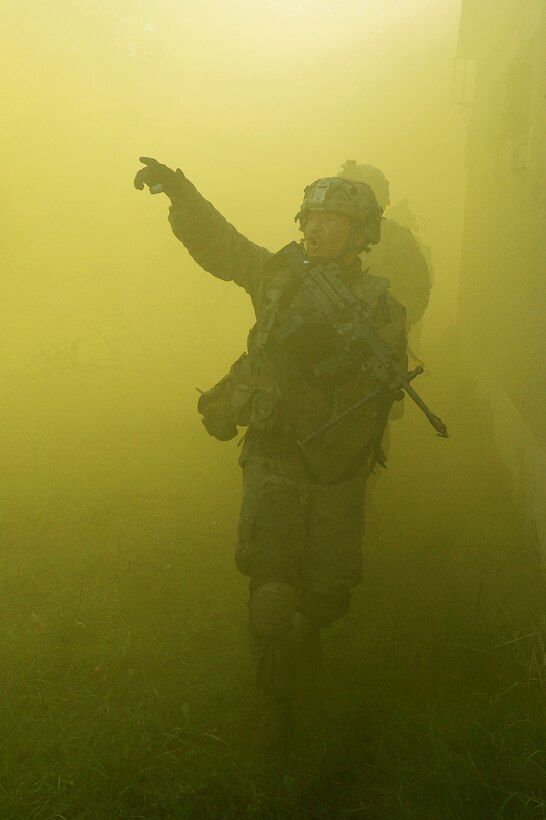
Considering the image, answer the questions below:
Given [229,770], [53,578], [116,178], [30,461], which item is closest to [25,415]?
[30,461]

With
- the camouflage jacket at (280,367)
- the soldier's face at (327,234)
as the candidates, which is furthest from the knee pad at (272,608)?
the soldier's face at (327,234)

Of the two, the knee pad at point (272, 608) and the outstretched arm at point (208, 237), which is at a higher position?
the outstretched arm at point (208, 237)

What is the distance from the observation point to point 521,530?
500cm

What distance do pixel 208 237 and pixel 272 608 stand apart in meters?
1.58

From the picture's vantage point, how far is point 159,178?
3.73 metres

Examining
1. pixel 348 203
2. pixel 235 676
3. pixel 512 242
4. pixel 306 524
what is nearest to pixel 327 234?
pixel 348 203

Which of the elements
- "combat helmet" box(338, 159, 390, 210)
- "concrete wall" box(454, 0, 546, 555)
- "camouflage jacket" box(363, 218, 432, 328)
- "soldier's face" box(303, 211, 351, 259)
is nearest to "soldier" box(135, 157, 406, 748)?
A: "soldier's face" box(303, 211, 351, 259)

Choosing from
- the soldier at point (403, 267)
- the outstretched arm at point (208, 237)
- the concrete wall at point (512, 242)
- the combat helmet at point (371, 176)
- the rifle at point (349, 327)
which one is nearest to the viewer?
the rifle at point (349, 327)

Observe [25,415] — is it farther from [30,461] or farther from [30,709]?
[30,709]

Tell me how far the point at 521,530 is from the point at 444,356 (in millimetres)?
4746

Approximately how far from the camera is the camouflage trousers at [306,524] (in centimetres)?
362

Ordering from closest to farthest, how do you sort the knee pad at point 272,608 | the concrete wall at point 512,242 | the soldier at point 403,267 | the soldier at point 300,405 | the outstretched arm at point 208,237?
the knee pad at point 272,608 → the soldier at point 300,405 → the outstretched arm at point 208,237 → the concrete wall at point 512,242 → the soldier at point 403,267

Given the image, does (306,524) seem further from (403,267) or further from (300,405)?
(403,267)

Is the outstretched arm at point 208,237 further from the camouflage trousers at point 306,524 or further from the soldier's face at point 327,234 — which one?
the camouflage trousers at point 306,524
